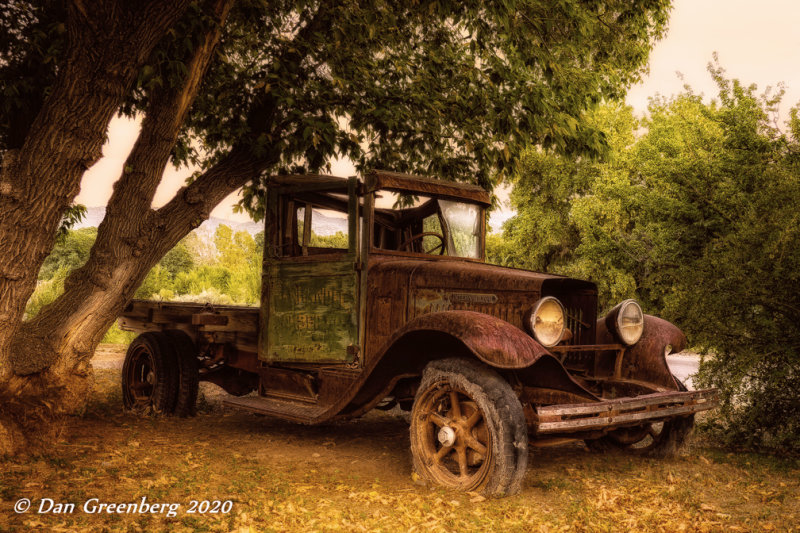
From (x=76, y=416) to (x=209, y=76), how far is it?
4.00m

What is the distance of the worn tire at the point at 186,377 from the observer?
7.00 metres

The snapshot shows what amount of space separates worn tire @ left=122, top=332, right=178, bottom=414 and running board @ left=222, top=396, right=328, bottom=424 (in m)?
1.07

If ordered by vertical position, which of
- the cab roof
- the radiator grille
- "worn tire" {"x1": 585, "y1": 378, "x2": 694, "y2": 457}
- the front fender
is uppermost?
the cab roof

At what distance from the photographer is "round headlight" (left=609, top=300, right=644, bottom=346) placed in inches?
203

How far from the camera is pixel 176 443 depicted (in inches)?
230

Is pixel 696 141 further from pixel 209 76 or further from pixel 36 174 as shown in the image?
pixel 36 174

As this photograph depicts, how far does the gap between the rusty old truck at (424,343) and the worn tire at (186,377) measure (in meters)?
0.01

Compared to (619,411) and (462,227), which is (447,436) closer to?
(619,411)

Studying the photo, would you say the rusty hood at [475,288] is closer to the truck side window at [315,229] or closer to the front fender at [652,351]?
the front fender at [652,351]

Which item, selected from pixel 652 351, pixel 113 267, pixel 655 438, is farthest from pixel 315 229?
pixel 655 438

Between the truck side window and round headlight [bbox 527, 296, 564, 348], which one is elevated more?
the truck side window

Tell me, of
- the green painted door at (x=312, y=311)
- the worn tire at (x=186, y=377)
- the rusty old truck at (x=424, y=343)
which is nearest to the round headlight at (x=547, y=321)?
the rusty old truck at (x=424, y=343)

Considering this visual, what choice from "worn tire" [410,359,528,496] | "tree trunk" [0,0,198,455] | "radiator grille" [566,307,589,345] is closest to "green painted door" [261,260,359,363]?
"worn tire" [410,359,528,496]

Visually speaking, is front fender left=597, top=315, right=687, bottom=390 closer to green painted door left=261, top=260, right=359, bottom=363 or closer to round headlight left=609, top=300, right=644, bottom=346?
round headlight left=609, top=300, right=644, bottom=346
